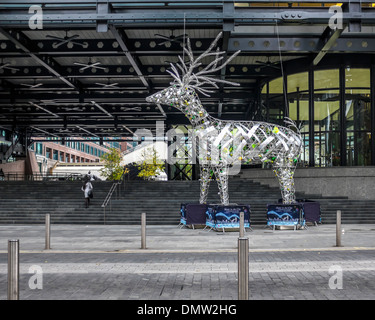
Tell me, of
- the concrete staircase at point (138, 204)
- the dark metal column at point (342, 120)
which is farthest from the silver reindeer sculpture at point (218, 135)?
the dark metal column at point (342, 120)

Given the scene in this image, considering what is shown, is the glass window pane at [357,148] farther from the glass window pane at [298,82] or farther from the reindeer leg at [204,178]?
the reindeer leg at [204,178]

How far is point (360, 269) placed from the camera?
8.52 metres

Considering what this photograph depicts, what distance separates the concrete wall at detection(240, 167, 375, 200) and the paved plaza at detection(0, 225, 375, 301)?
10092mm

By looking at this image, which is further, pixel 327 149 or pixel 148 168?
pixel 148 168

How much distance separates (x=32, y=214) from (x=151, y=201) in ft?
18.5

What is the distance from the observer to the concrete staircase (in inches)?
779

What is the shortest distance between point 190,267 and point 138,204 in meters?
12.6

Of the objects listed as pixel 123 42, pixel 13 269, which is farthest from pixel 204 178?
pixel 13 269

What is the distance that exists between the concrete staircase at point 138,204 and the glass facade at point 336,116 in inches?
146

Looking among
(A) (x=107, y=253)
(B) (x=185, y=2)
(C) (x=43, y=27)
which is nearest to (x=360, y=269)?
(A) (x=107, y=253)

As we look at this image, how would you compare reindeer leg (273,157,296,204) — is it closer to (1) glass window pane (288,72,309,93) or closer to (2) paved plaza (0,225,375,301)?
(2) paved plaza (0,225,375,301)

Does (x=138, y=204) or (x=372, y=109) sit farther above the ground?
(x=372, y=109)

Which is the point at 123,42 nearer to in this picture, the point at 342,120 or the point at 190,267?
the point at 342,120

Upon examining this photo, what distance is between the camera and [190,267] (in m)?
8.87
